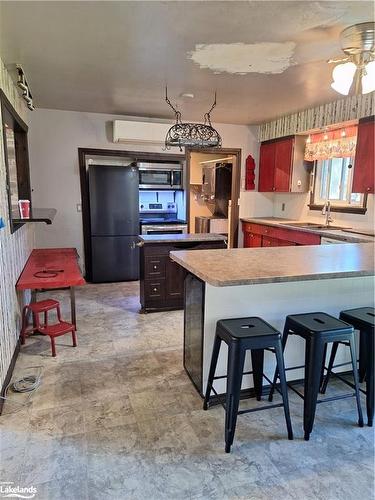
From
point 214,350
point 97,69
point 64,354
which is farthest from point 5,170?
Answer: point 214,350

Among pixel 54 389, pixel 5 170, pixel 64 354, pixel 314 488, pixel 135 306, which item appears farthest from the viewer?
pixel 135 306

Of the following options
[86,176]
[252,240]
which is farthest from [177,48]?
[252,240]

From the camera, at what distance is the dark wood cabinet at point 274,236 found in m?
4.20

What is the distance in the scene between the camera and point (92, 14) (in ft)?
6.75

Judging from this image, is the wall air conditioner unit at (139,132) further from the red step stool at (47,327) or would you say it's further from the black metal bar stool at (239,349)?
the black metal bar stool at (239,349)

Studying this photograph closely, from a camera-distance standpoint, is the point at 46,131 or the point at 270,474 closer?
the point at 270,474

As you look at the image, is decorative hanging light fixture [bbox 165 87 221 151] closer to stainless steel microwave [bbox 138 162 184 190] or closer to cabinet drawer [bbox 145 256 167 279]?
cabinet drawer [bbox 145 256 167 279]

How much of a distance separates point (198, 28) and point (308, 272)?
1.70m

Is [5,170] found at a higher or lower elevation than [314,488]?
higher

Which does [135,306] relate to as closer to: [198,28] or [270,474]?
[270,474]

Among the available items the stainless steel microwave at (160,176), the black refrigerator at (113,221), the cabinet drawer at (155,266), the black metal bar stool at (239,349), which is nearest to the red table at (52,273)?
the cabinet drawer at (155,266)

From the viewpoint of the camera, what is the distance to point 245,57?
266cm

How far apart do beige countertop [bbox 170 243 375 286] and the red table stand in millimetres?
1036

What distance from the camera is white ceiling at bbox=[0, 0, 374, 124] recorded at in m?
1.99
